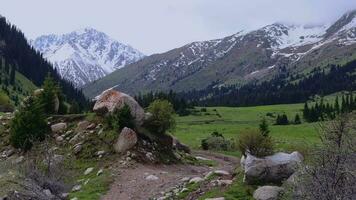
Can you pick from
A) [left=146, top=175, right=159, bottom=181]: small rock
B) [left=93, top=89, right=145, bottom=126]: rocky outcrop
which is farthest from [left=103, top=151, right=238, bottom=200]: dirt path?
[left=93, top=89, right=145, bottom=126]: rocky outcrop

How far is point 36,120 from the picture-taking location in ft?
132

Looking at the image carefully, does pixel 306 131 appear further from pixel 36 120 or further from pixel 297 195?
pixel 297 195

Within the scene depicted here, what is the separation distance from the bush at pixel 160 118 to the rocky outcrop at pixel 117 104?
1.00m

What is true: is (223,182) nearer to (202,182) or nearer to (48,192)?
(202,182)

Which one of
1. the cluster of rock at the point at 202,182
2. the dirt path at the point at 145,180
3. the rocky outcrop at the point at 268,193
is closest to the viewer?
the rocky outcrop at the point at 268,193

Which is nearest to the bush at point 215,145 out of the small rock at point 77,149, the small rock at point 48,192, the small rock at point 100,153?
the small rock at point 77,149

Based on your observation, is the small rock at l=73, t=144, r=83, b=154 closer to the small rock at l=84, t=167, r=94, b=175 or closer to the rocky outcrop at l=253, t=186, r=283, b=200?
the small rock at l=84, t=167, r=94, b=175

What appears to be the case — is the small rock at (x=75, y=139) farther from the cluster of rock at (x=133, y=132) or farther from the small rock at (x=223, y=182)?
the small rock at (x=223, y=182)

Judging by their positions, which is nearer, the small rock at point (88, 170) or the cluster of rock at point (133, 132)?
the small rock at point (88, 170)

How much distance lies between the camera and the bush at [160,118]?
40.9 m

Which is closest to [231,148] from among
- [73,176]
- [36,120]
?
[36,120]

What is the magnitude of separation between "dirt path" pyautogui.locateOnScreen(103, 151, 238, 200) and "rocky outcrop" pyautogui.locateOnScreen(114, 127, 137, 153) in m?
2.19

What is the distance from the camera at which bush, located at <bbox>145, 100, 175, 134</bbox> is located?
40.9 metres

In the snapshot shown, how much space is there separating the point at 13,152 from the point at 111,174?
11.4 meters
